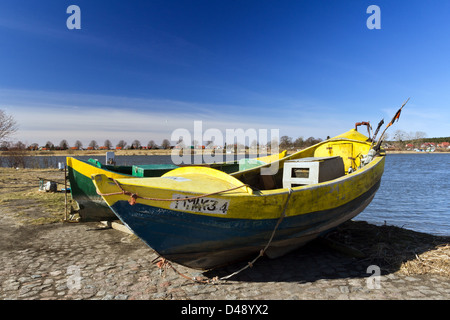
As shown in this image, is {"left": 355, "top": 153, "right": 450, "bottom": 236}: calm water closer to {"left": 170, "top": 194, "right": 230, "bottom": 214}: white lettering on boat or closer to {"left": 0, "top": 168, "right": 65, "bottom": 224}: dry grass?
{"left": 170, "top": 194, "right": 230, "bottom": 214}: white lettering on boat

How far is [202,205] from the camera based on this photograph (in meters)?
4.06

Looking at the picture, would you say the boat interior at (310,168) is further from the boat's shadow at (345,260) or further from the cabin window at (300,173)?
the boat's shadow at (345,260)

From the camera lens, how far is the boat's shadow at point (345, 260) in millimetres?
4918

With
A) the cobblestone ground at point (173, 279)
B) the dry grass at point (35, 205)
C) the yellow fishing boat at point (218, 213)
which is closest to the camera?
the yellow fishing boat at point (218, 213)

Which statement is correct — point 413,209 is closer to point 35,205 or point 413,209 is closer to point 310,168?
point 310,168

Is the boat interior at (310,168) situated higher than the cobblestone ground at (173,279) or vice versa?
the boat interior at (310,168)

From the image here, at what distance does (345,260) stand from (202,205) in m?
3.41

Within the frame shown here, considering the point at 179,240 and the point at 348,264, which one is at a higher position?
the point at 179,240

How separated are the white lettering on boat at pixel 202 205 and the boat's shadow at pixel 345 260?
1.43 m

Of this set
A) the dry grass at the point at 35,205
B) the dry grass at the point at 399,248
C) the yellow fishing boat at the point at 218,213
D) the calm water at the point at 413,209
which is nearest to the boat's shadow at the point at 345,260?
the dry grass at the point at 399,248
